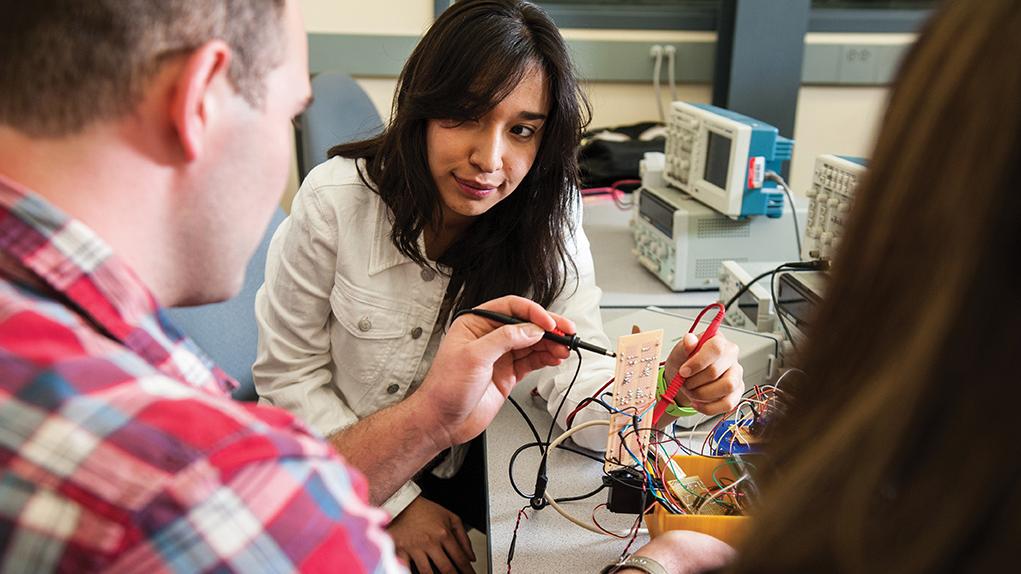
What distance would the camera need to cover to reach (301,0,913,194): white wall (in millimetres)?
3412

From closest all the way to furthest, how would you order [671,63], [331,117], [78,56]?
[78,56], [331,117], [671,63]

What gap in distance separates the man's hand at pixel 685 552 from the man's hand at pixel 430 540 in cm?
50

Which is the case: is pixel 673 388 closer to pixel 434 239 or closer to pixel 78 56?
pixel 434 239

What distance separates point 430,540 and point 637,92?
2.55 meters

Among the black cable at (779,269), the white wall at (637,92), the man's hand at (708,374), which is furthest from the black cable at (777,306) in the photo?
the white wall at (637,92)

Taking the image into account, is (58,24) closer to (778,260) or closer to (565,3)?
(778,260)

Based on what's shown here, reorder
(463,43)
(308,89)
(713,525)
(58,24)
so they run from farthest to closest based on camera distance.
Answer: (463,43) < (713,525) < (308,89) < (58,24)

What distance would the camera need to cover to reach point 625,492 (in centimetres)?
120

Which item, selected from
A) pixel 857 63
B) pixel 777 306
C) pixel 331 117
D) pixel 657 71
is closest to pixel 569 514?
pixel 777 306

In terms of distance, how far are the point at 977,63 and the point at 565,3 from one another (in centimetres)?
333

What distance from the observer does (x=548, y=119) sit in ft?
4.88

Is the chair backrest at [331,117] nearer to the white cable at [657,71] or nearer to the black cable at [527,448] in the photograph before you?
the white cable at [657,71]

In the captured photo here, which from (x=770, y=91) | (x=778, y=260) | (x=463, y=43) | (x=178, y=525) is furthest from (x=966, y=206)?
(x=770, y=91)

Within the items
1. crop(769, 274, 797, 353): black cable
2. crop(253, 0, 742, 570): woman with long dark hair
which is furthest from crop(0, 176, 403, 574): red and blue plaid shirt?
crop(769, 274, 797, 353): black cable
